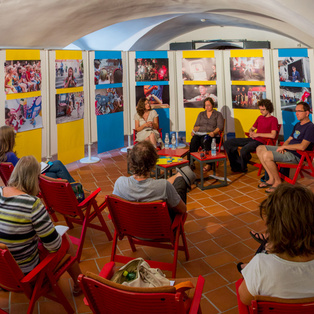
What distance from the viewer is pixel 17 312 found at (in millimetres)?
3287

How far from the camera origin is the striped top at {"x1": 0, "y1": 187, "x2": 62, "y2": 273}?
9.25 ft

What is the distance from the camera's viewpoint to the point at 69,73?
7352mm

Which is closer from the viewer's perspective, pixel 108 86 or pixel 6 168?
pixel 6 168

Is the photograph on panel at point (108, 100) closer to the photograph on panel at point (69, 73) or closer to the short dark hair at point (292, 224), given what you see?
the photograph on panel at point (69, 73)

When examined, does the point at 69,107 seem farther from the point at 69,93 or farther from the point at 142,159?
the point at 142,159

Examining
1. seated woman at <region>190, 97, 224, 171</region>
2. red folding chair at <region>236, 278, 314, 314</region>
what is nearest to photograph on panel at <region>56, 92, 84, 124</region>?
seated woman at <region>190, 97, 224, 171</region>

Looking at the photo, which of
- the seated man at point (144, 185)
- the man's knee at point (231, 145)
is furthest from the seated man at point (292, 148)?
the seated man at point (144, 185)

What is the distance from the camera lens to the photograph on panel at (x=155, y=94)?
28.5 feet

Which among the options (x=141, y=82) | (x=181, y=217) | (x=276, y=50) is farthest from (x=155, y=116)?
(x=181, y=217)

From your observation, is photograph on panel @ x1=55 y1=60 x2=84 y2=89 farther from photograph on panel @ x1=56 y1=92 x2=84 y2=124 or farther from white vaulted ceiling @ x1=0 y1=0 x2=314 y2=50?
white vaulted ceiling @ x1=0 y1=0 x2=314 y2=50

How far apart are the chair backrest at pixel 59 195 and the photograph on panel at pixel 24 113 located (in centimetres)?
274

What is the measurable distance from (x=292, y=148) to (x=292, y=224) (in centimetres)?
401

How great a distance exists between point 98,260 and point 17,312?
1.04 m

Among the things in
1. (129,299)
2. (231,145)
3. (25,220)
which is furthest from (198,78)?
(129,299)
